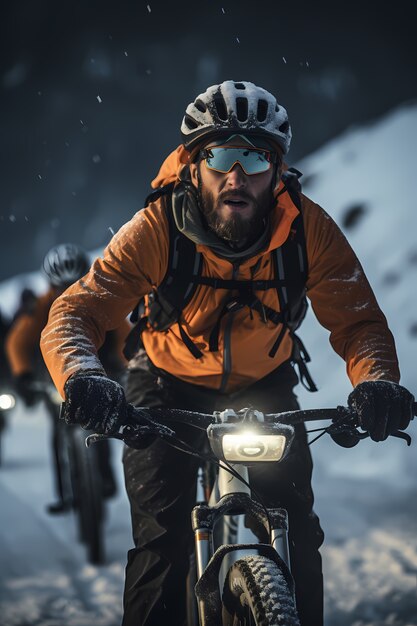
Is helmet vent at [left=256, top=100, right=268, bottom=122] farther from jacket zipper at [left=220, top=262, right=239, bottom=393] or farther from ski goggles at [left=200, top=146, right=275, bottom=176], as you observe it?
jacket zipper at [left=220, top=262, right=239, bottom=393]

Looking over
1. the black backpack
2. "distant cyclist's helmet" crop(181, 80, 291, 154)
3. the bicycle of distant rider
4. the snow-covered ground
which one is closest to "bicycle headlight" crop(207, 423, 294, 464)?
the black backpack

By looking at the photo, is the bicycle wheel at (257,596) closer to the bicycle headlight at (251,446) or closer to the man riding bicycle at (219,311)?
the bicycle headlight at (251,446)

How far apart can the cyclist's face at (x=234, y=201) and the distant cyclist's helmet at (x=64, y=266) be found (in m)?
3.82

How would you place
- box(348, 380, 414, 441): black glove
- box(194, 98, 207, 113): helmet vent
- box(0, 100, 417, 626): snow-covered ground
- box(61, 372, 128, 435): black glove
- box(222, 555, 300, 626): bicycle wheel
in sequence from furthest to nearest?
1. box(0, 100, 417, 626): snow-covered ground
2. box(194, 98, 207, 113): helmet vent
3. box(348, 380, 414, 441): black glove
4. box(61, 372, 128, 435): black glove
5. box(222, 555, 300, 626): bicycle wheel

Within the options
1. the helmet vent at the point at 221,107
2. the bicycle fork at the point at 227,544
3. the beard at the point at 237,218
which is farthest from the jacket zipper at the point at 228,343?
the helmet vent at the point at 221,107

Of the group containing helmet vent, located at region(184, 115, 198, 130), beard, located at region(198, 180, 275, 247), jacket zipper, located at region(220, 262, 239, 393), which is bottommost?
jacket zipper, located at region(220, 262, 239, 393)

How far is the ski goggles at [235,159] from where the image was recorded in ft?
10.4

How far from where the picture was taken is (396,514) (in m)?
6.70

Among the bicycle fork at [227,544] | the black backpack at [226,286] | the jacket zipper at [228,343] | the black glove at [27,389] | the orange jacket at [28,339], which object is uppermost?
the orange jacket at [28,339]

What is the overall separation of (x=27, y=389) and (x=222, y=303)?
489 cm

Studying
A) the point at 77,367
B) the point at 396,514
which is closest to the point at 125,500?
the point at 396,514

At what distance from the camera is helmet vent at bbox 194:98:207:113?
3309mm

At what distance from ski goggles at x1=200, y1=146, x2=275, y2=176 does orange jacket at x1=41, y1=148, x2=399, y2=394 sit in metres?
0.17

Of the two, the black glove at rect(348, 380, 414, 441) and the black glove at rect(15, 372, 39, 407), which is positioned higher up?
the black glove at rect(15, 372, 39, 407)
